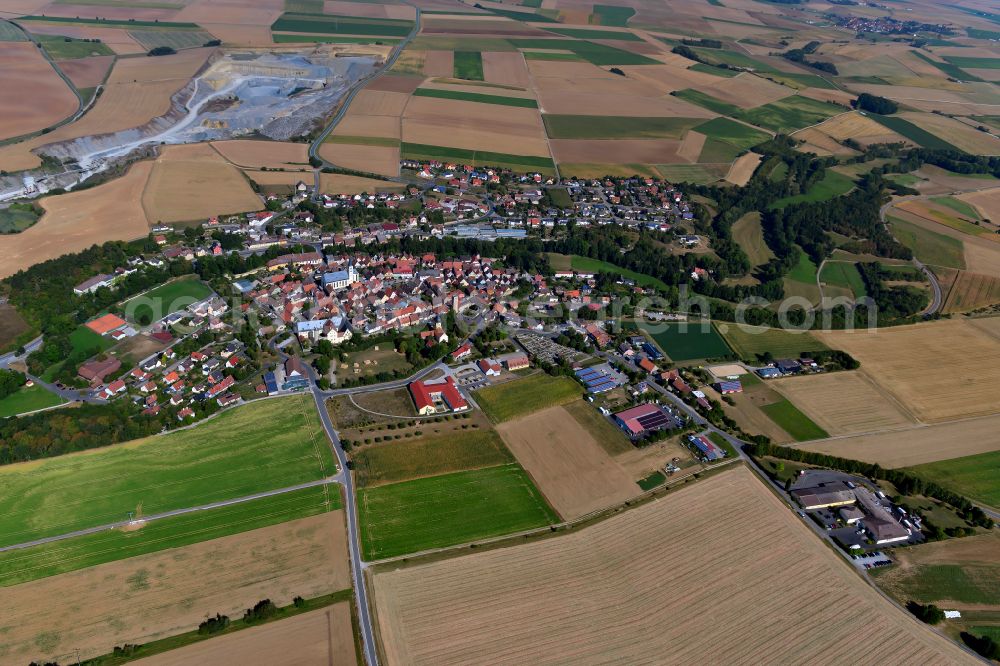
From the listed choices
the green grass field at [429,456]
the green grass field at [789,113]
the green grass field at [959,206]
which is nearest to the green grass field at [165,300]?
the green grass field at [429,456]

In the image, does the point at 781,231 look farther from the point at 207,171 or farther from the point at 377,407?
the point at 207,171

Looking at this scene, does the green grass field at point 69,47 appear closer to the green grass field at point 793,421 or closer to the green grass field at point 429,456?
the green grass field at point 429,456

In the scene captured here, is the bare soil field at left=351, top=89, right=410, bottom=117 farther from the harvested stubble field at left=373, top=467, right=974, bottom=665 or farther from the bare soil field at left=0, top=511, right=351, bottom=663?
the harvested stubble field at left=373, top=467, right=974, bottom=665

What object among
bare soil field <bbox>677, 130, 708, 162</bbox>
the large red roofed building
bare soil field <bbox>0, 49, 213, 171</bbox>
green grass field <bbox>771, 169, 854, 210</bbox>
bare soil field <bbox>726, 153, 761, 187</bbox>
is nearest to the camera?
the large red roofed building

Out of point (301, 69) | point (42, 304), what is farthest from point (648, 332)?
point (301, 69)

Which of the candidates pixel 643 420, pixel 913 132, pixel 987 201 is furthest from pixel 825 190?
pixel 643 420

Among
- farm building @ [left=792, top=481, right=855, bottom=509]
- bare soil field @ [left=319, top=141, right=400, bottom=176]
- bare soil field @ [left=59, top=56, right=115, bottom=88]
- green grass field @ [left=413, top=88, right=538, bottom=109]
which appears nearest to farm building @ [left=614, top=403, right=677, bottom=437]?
farm building @ [left=792, top=481, right=855, bottom=509]
